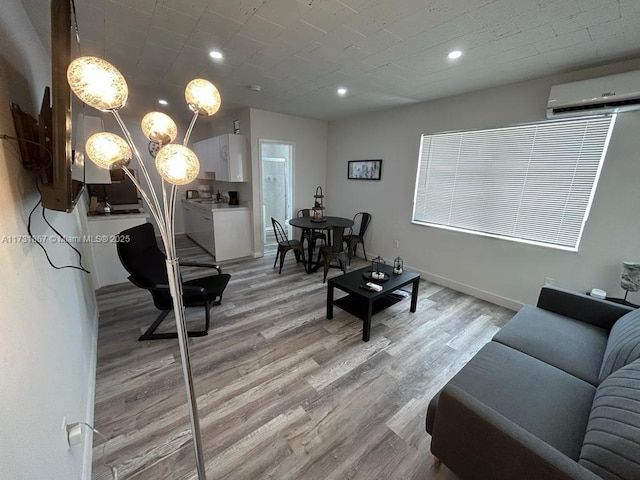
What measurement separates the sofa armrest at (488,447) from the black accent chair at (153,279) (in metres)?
2.11

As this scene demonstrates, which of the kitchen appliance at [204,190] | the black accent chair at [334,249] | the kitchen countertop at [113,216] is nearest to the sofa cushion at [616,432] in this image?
the black accent chair at [334,249]

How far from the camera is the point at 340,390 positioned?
191cm

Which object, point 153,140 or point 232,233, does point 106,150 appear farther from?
point 232,233

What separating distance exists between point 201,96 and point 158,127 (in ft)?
0.71

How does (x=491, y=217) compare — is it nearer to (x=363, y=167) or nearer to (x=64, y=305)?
(x=363, y=167)

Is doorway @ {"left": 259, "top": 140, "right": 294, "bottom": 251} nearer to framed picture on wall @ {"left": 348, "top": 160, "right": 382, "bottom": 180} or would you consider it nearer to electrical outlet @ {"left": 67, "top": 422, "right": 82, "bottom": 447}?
framed picture on wall @ {"left": 348, "top": 160, "right": 382, "bottom": 180}

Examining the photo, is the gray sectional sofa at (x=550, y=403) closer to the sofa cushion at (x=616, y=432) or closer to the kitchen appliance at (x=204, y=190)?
the sofa cushion at (x=616, y=432)

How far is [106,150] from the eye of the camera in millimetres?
875

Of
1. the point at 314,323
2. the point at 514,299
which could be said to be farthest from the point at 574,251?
the point at 314,323

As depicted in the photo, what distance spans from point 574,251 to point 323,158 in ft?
13.9

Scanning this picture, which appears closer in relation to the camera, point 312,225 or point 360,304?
point 360,304

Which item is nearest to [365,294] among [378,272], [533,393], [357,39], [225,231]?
[378,272]

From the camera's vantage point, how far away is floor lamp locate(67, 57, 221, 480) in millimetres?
758

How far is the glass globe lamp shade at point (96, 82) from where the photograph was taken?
75 cm
